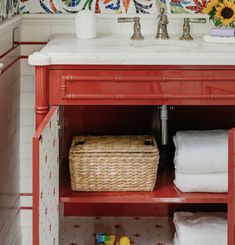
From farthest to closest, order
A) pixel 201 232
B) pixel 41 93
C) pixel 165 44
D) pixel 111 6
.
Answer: pixel 111 6 < pixel 165 44 < pixel 201 232 < pixel 41 93

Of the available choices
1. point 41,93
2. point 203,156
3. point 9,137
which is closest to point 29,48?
point 9,137

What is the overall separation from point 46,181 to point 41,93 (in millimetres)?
404

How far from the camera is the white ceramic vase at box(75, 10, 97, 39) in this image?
9.24ft

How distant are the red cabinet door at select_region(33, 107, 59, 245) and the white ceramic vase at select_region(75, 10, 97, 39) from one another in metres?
0.62

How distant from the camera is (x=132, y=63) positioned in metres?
2.35

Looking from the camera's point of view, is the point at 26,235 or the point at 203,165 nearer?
the point at 203,165

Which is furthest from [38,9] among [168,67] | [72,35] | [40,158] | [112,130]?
[40,158]

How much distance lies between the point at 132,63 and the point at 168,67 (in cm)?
14

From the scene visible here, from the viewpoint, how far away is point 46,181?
209 cm

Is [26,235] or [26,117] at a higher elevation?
[26,117]

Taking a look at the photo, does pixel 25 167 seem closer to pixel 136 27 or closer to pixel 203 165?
pixel 136 27

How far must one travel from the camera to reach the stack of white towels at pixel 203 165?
98.4 inches

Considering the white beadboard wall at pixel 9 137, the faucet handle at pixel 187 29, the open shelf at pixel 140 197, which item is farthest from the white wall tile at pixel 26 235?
the faucet handle at pixel 187 29

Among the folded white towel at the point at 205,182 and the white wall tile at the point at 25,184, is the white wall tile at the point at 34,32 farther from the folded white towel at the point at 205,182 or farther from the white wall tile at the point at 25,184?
the folded white towel at the point at 205,182
